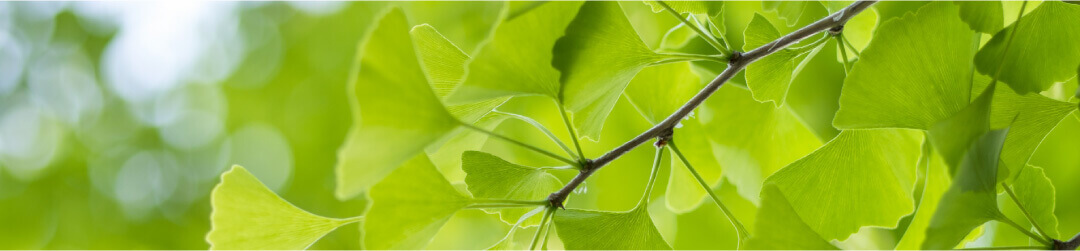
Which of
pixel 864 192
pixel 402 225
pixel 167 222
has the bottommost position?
pixel 864 192

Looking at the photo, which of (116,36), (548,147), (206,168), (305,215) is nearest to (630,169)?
(548,147)

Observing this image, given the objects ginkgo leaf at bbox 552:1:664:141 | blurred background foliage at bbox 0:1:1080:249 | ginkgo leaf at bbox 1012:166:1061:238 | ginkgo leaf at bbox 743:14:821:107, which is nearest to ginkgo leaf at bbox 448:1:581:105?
ginkgo leaf at bbox 552:1:664:141

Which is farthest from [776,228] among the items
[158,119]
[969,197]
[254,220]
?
[158,119]

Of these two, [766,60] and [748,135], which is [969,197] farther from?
[748,135]

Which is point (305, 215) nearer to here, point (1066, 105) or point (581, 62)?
point (581, 62)

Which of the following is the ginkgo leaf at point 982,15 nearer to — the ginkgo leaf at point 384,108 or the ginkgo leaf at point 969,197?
the ginkgo leaf at point 969,197

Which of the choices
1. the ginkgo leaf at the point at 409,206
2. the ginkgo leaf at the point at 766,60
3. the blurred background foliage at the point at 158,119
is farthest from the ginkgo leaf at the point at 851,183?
the blurred background foliage at the point at 158,119
